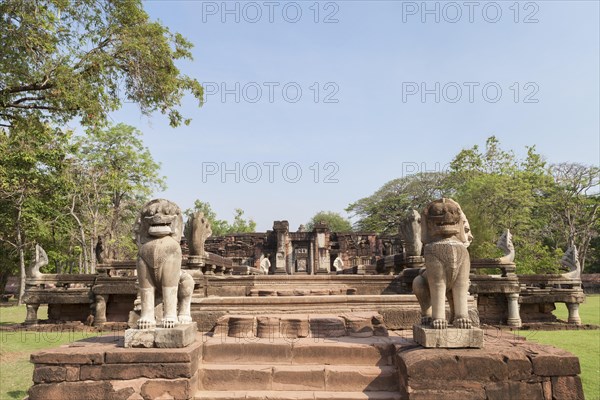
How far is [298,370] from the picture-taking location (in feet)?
13.2

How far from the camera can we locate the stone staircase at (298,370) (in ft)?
12.8

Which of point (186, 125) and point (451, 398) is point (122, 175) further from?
point (451, 398)

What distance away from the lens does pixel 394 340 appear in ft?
14.7

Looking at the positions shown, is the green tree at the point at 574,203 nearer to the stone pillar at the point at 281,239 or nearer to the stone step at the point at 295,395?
the stone pillar at the point at 281,239

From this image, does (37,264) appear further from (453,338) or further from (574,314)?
(574,314)

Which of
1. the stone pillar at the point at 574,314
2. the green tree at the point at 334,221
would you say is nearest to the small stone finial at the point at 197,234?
the stone pillar at the point at 574,314

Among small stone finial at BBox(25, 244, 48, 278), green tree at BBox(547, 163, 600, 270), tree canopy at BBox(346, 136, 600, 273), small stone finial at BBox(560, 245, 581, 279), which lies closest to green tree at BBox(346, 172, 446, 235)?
tree canopy at BBox(346, 136, 600, 273)

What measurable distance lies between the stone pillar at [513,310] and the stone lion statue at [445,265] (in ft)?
31.0

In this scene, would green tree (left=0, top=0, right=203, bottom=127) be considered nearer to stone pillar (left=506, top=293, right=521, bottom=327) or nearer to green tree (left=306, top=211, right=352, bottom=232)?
stone pillar (left=506, top=293, right=521, bottom=327)

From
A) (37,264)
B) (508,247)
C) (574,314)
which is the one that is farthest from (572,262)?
(37,264)

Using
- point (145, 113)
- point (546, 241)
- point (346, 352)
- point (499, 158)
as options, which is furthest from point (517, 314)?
point (546, 241)

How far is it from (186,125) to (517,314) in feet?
35.5

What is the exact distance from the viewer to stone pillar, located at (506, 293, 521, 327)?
11.9 metres

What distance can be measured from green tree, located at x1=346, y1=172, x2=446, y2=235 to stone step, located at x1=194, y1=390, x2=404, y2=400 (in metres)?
38.3
